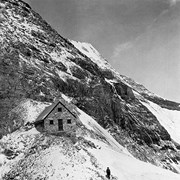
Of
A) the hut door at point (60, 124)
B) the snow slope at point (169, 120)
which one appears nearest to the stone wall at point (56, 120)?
the hut door at point (60, 124)

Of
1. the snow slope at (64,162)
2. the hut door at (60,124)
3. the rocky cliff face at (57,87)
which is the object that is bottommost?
the snow slope at (64,162)

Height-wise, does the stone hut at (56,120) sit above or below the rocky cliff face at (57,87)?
below

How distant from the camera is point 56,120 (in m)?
41.2

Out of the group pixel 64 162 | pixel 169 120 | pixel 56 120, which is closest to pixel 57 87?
pixel 56 120

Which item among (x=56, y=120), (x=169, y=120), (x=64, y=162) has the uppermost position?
(x=169, y=120)

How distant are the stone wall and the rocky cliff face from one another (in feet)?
22.5

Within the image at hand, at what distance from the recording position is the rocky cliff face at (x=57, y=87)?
181 feet

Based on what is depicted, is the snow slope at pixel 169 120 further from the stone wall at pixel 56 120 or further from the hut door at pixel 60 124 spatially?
the hut door at pixel 60 124

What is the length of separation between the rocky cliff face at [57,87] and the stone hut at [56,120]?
633 centimetres

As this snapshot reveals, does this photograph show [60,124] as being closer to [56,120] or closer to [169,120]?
[56,120]

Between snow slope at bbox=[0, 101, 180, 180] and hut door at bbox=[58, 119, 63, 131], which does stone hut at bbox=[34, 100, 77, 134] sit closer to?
hut door at bbox=[58, 119, 63, 131]

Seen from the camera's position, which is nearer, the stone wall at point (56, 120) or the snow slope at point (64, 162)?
the snow slope at point (64, 162)

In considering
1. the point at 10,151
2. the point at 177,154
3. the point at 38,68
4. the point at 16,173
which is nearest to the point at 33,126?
the point at 10,151

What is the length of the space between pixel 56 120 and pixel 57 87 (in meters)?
23.8
